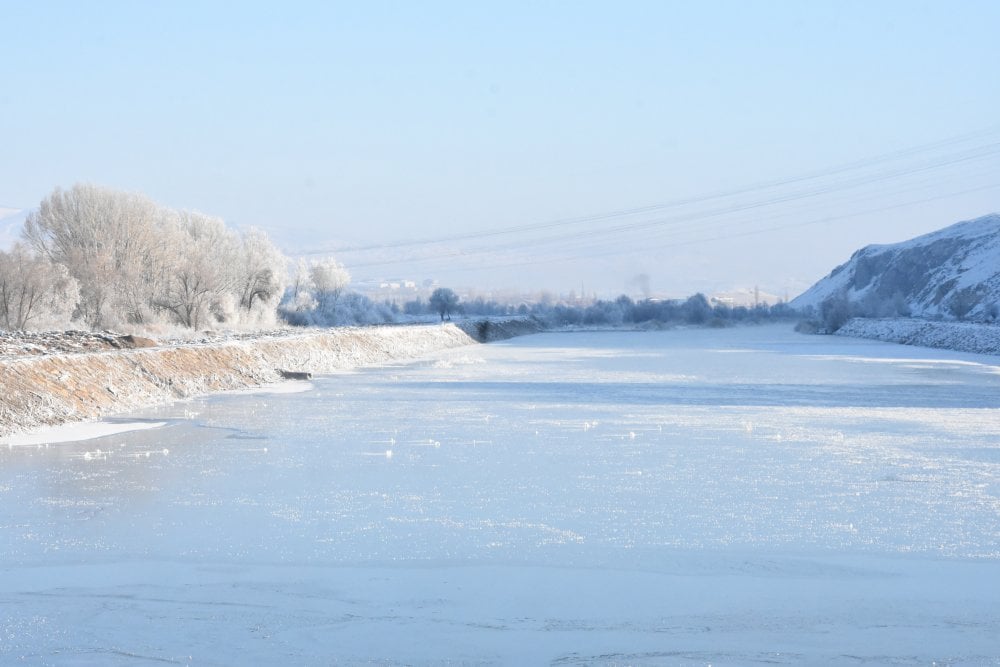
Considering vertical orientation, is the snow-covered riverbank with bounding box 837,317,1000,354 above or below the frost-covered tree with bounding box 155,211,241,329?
below

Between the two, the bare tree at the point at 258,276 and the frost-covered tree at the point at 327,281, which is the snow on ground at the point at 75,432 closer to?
the bare tree at the point at 258,276

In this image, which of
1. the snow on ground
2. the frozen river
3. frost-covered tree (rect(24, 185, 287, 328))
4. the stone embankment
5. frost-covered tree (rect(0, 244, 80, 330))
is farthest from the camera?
frost-covered tree (rect(24, 185, 287, 328))

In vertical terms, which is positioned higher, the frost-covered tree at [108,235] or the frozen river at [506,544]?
the frost-covered tree at [108,235]

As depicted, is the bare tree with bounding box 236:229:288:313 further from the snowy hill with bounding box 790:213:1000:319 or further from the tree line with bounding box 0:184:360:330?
the snowy hill with bounding box 790:213:1000:319

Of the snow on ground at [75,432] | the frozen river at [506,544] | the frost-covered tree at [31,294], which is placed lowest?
the frozen river at [506,544]

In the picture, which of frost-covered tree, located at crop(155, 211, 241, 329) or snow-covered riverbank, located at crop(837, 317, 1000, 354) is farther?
snow-covered riverbank, located at crop(837, 317, 1000, 354)

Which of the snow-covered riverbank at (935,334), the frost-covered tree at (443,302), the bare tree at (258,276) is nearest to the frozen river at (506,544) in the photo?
the snow-covered riverbank at (935,334)

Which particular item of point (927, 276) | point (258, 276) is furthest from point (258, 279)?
point (927, 276)

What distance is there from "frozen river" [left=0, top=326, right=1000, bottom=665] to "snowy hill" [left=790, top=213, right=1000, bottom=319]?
76.2 metres

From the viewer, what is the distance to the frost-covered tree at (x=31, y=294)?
121 feet

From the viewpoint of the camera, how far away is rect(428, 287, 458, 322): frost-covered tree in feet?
348

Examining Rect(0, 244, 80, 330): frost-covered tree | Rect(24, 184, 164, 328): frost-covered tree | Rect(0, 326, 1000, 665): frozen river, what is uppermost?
Rect(24, 184, 164, 328): frost-covered tree

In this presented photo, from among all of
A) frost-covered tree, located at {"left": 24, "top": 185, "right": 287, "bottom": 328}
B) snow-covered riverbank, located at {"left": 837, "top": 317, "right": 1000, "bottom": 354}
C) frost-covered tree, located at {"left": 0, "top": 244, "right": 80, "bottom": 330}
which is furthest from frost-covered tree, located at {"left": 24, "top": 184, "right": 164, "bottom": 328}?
snow-covered riverbank, located at {"left": 837, "top": 317, "right": 1000, "bottom": 354}

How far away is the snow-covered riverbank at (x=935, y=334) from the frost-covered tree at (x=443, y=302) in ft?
140
